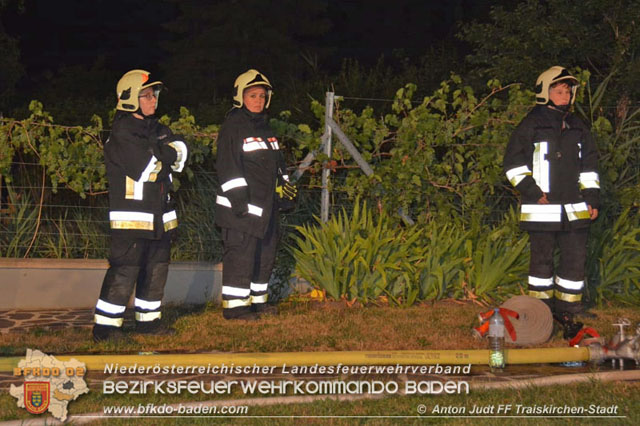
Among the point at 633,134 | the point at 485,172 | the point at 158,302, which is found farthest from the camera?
the point at 633,134

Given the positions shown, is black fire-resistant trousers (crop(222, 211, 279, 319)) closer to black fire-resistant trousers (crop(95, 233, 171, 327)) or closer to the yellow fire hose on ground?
black fire-resistant trousers (crop(95, 233, 171, 327))

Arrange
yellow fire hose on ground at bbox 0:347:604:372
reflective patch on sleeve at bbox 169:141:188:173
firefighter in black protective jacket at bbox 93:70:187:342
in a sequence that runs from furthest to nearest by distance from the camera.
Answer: reflective patch on sleeve at bbox 169:141:188:173, firefighter in black protective jacket at bbox 93:70:187:342, yellow fire hose on ground at bbox 0:347:604:372

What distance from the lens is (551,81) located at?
23.7ft

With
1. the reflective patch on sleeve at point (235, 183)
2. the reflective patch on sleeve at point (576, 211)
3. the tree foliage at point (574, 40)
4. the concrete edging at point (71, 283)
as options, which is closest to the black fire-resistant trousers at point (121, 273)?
the reflective patch on sleeve at point (235, 183)

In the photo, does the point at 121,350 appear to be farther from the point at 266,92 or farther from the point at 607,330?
the point at 607,330

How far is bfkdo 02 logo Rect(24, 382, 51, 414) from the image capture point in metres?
4.84

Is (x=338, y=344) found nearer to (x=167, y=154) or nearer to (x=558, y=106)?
(x=167, y=154)

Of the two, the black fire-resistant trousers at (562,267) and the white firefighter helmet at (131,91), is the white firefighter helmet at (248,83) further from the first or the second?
the black fire-resistant trousers at (562,267)

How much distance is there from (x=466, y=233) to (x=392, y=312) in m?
1.23

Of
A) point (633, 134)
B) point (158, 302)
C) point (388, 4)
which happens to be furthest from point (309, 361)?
point (388, 4)

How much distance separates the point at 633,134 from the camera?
9.95 meters

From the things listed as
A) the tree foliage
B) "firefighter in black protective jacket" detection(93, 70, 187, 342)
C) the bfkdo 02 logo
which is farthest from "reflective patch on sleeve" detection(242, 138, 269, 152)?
the tree foliage

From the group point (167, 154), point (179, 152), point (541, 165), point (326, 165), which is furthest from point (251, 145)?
point (541, 165)

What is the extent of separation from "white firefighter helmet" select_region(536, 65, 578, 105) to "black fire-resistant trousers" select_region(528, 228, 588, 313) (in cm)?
107
